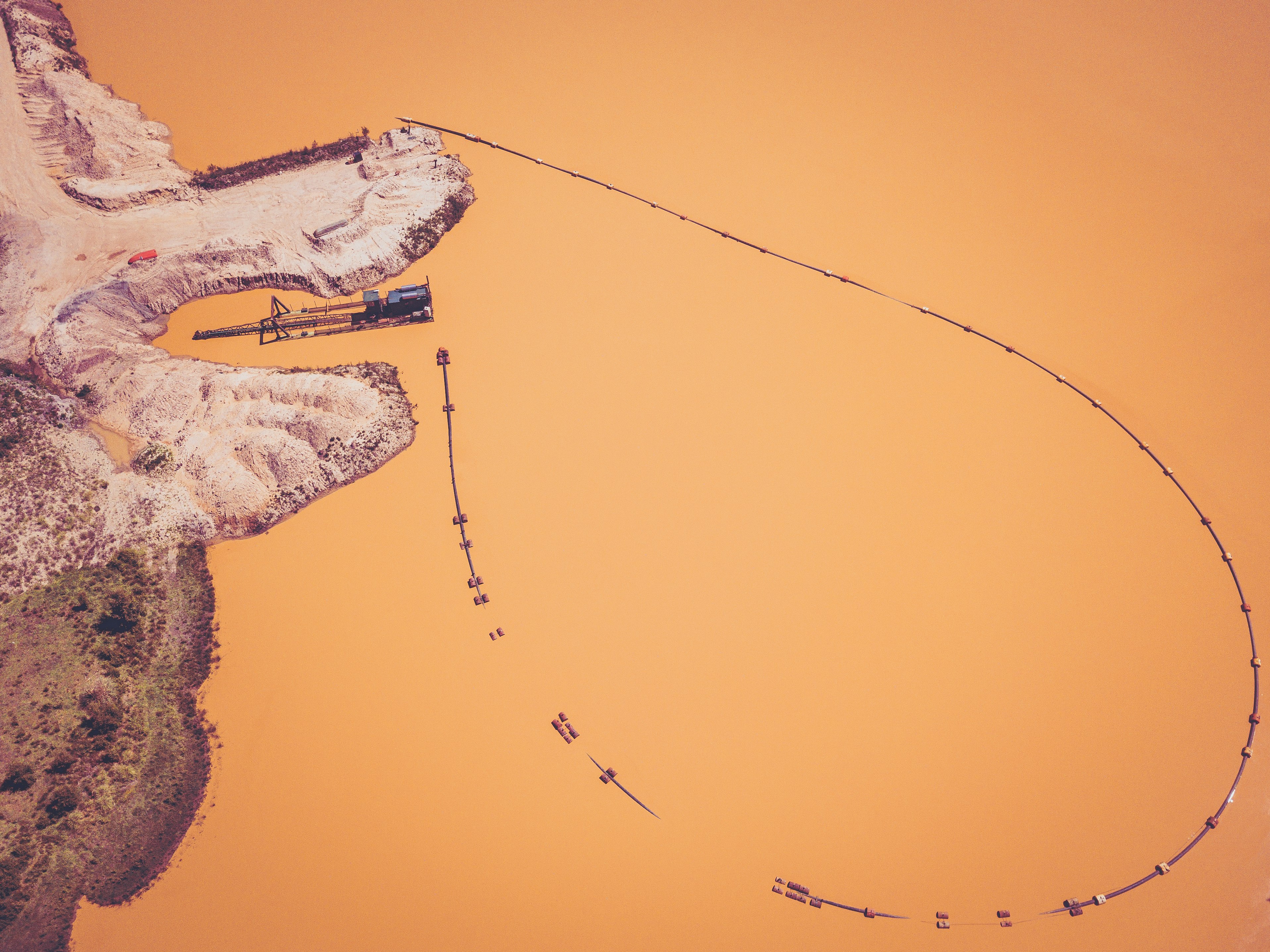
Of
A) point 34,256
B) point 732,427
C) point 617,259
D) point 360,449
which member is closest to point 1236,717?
point 732,427

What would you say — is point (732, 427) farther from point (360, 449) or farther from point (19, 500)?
point (19, 500)

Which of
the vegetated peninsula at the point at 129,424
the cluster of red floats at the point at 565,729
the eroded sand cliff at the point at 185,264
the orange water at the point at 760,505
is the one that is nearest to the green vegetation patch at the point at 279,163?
the vegetated peninsula at the point at 129,424

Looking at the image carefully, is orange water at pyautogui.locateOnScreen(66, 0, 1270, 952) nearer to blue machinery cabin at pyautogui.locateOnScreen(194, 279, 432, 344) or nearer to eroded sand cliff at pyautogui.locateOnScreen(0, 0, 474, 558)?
blue machinery cabin at pyautogui.locateOnScreen(194, 279, 432, 344)

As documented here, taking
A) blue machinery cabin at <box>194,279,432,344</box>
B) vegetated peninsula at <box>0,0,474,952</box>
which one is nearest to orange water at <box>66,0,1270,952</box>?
blue machinery cabin at <box>194,279,432,344</box>

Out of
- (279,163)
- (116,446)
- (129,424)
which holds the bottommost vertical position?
(116,446)

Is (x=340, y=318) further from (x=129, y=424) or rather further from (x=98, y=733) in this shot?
(x=98, y=733)

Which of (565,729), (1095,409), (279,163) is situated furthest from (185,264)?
(1095,409)
